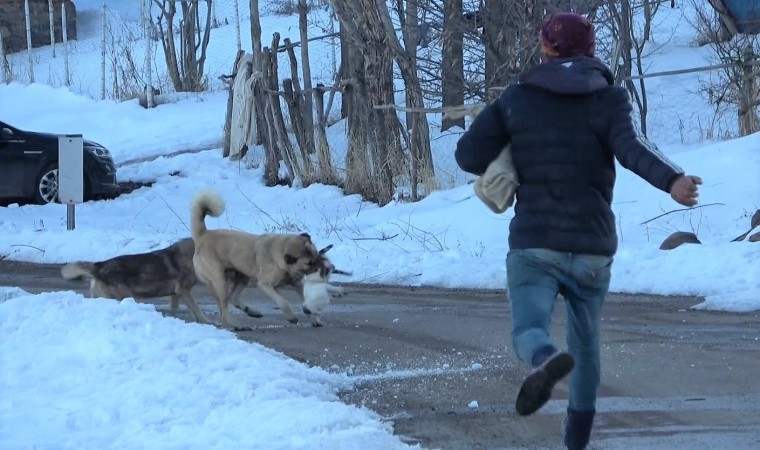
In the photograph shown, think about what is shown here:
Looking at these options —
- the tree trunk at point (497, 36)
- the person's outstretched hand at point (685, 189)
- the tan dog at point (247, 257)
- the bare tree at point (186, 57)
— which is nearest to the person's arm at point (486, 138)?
the person's outstretched hand at point (685, 189)

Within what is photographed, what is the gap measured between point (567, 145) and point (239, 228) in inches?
520

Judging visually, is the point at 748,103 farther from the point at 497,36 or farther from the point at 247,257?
the point at 247,257

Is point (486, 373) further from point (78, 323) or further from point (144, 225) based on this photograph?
point (144, 225)

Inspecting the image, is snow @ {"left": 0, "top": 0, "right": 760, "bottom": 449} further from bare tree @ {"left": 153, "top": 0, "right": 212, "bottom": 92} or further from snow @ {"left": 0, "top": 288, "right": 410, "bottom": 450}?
bare tree @ {"left": 153, "top": 0, "right": 212, "bottom": 92}

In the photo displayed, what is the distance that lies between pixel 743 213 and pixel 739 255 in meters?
3.02

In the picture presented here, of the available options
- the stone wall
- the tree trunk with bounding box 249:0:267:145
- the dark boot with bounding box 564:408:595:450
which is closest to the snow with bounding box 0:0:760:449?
the dark boot with bounding box 564:408:595:450

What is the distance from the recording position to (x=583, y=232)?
4.62m

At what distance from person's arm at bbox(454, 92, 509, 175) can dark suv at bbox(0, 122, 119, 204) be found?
1659cm

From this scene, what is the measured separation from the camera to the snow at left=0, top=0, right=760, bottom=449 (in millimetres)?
5879

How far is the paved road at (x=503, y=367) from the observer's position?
5.92 metres

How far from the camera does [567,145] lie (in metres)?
4.61

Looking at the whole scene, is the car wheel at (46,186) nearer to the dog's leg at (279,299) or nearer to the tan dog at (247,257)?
the tan dog at (247,257)

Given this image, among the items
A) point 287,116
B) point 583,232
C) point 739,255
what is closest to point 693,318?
point 739,255

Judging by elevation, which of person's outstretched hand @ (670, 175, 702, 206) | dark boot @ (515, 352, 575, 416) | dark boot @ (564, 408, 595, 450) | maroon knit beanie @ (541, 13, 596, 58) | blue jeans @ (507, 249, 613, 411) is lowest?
dark boot @ (564, 408, 595, 450)
